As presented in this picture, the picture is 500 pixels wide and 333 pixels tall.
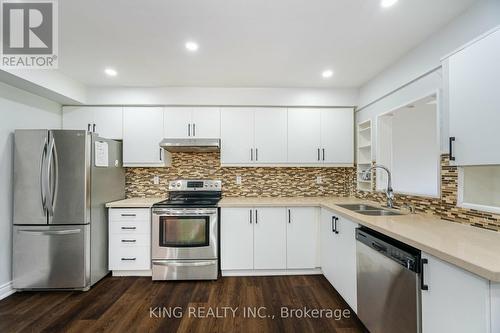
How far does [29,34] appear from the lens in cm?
191

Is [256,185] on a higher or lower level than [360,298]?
higher

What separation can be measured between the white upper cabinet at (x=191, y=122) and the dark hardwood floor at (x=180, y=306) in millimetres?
1862

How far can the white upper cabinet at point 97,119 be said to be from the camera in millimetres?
3121

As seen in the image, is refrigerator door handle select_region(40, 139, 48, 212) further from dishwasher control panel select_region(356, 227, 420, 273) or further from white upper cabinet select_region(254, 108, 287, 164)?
dishwasher control panel select_region(356, 227, 420, 273)

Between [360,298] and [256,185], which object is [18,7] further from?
[360,298]

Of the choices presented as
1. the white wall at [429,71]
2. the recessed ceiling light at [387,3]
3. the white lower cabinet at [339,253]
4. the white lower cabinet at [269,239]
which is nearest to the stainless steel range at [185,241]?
the white lower cabinet at [269,239]

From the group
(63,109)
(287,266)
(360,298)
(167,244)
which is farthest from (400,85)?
(63,109)

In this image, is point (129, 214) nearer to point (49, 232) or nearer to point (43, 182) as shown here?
point (49, 232)

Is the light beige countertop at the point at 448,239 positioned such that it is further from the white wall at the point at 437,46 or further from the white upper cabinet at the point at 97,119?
the white upper cabinet at the point at 97,119

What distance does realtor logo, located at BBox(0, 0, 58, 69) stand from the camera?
5.37 ft

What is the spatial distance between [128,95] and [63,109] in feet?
2.95

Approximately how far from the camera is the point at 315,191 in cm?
346

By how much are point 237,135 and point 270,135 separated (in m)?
0.46

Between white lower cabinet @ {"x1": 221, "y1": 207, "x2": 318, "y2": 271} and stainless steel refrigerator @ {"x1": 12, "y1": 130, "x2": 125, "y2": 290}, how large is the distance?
5.14 ft
